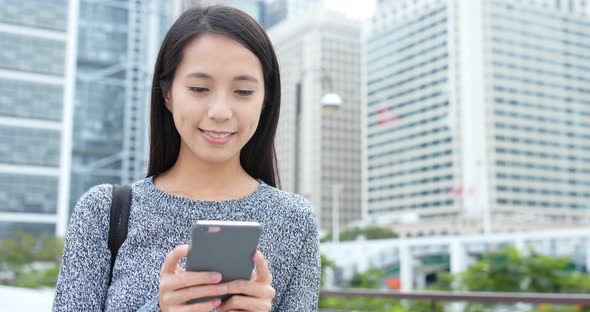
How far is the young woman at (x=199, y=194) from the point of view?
102 cm

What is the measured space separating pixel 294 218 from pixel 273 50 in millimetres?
292

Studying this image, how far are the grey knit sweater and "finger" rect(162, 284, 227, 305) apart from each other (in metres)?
0.08

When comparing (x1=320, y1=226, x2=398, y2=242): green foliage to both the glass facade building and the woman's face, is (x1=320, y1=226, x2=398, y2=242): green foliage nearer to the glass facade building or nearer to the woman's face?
the glass facade building

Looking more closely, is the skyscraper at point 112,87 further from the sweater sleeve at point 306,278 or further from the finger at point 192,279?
the finger at point 192,279

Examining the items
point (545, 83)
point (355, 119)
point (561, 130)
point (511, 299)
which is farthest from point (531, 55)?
point (511, 299)

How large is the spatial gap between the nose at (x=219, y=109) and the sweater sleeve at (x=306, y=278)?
0.79 feet

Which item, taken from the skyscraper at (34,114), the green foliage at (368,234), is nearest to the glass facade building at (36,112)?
the skyscraper at (34,114)

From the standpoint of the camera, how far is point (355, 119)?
287 feet

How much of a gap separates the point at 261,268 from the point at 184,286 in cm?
11

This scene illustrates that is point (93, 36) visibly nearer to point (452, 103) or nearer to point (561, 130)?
point (452, 103)

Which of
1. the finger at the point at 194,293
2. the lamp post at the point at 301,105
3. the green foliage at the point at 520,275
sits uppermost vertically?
the lamp post at the point at 301,105

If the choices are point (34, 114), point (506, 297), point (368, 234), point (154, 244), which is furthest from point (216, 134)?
point (368, 234)

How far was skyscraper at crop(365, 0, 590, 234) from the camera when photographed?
70.7 m

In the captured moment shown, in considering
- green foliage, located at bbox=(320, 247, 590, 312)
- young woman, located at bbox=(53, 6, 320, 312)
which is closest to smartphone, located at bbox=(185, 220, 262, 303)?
young woman, located at bbox=(53, 6, 320, 312)
